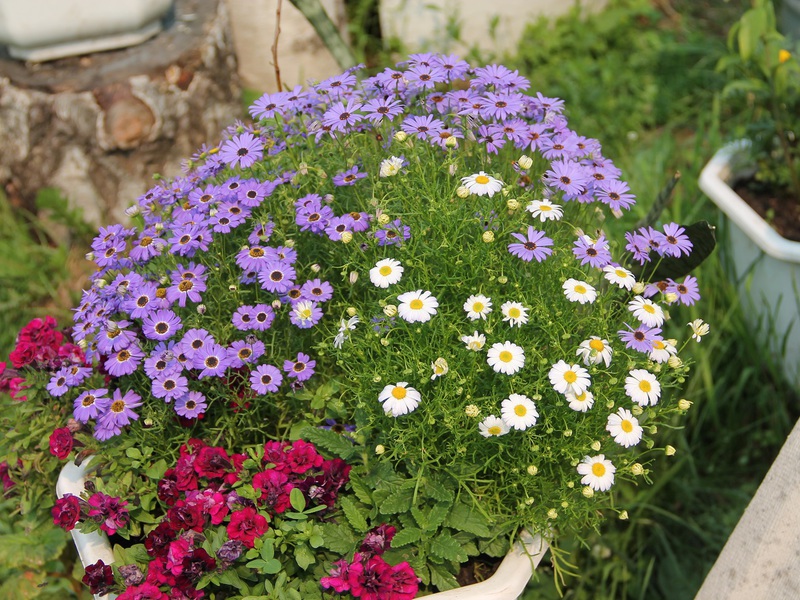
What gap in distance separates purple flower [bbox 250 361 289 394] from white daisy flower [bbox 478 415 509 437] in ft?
1.30

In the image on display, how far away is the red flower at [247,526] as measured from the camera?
141cm

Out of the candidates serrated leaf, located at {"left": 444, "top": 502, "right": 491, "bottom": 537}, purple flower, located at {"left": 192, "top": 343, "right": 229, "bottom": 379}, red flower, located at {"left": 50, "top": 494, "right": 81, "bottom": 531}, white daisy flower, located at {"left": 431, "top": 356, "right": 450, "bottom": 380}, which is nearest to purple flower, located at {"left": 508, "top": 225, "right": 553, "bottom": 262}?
white daisy flower, located at {"left": 431, "top": 356, "right": 450, "bottom": 380}

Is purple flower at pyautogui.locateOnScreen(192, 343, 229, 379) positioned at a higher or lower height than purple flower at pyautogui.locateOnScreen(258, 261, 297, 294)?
lower

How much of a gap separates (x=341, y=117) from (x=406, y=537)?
79 centimetres

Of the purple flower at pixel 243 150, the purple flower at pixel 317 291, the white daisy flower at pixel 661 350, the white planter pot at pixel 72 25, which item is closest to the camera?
the white daisy flower at pixel 661 350

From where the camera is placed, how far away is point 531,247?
146 cm

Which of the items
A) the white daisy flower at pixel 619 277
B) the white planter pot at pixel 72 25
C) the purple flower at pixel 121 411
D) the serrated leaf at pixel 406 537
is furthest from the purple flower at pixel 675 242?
the white planter pot at pixel 72 25

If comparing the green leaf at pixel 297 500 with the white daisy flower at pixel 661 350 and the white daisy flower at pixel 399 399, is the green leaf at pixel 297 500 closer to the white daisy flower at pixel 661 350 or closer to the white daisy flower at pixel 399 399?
the white daisy flower at pixel 399 399

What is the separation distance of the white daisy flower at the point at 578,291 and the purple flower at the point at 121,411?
2.61ft

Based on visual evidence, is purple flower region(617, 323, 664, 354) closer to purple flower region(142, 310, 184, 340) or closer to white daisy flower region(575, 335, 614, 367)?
white daisy flower region(575, 335, 614, 367)

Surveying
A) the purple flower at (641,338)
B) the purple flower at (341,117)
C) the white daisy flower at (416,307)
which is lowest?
the purple flower at (641,338)

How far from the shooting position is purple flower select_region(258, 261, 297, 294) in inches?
60.1

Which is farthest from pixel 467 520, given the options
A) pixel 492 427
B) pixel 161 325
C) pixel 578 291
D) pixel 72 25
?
pixel 72 25

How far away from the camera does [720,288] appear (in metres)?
2.54
